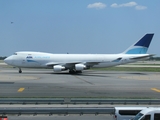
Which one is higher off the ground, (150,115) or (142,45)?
(142,45)

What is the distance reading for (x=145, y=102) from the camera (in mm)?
18453

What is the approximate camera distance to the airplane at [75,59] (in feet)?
178

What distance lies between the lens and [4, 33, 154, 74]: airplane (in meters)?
54.3

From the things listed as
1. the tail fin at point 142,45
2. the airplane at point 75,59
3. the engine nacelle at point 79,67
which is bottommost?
the engine nacelle at point 79,67

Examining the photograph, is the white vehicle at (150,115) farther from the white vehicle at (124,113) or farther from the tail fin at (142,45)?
the tail fin at (142,45)

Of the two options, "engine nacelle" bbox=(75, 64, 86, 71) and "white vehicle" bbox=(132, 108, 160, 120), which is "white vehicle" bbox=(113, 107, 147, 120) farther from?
"engine nacelle" bbox=(75, 64, 86, 71)

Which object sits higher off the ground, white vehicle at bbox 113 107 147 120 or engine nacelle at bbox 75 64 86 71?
engine nacelle at bbox 75 64 86 71

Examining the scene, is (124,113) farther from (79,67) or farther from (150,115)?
(79,67)

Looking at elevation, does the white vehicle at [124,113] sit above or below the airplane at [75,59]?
below

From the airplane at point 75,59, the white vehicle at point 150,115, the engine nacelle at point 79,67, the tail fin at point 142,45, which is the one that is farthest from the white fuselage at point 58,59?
the white vehicle at point 150,115

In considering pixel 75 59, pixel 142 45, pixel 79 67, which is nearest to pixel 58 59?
pixel 75 59

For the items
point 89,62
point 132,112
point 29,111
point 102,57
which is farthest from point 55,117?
point 102,57

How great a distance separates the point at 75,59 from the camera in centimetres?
5753

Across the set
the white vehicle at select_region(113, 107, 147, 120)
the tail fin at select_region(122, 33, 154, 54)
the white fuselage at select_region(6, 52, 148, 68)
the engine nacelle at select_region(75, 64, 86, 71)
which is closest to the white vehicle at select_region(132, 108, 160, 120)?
the white vehicle at select_region(113, 107, 147, 120)
